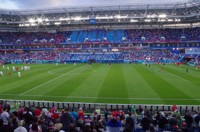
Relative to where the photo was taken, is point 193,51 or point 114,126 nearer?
point 114,126

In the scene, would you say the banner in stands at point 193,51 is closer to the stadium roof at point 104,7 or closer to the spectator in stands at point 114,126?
the stadium roof at point 104,7

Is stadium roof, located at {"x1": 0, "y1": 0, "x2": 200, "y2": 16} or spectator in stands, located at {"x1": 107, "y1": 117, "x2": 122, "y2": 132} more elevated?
stadium roof, located at {"x1": 0, "y1": 0, "x2": 200, "y2": 16}

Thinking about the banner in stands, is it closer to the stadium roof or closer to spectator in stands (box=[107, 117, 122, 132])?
the stadium roof

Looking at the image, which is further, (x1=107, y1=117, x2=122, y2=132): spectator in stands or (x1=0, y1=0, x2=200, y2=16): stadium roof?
(x1=0, y1=0, x2=200, y2=16): stadium roof

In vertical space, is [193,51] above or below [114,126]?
above

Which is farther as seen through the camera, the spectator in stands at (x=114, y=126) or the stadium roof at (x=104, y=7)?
the stadium roof at (x=104, y=7)

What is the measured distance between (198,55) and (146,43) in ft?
65.7

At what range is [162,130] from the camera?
10570 mm

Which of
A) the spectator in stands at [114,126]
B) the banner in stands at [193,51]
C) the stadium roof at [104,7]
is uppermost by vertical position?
the stadium roof at [104,7]

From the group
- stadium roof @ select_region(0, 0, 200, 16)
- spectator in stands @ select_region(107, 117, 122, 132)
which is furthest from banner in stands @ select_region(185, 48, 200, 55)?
spectator in stands @ select_region(107, 117, 122, 132)

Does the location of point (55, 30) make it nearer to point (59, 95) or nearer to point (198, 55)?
point (198, 55)

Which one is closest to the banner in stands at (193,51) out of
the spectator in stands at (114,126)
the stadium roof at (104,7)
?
the stadium roof at (104,7)

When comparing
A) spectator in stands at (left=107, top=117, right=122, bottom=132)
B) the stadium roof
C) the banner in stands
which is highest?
the stadium roof

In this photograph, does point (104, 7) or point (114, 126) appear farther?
point (104, 7)
